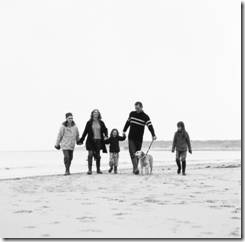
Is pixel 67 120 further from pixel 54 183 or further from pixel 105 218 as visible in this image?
pixel 105 218

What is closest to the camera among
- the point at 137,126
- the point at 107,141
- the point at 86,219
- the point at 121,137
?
the point at 86,219

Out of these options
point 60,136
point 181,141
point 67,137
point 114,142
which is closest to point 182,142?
point 181,141

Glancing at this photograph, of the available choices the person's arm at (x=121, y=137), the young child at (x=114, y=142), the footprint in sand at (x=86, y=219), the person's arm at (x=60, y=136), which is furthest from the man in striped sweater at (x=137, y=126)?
the footprint in sand at (x=86, y=219)

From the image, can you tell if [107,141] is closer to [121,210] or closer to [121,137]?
[121,137]

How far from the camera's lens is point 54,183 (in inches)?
484

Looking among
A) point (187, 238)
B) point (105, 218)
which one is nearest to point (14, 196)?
point (105, 218)

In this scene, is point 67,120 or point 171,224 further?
point 67,120

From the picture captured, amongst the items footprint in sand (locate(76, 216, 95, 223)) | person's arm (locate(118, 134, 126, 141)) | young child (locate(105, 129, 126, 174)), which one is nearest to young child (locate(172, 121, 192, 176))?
person's arm (locate(118, 134, 126, 141))

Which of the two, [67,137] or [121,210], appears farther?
[67,137]

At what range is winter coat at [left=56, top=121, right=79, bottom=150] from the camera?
15.0 meters

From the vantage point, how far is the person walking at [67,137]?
1499 centimetres

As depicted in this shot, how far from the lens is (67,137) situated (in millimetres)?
14977

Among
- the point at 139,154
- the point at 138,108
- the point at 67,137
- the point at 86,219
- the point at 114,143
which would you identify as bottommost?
the point at 86,219

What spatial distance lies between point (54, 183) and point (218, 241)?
22.0ft
